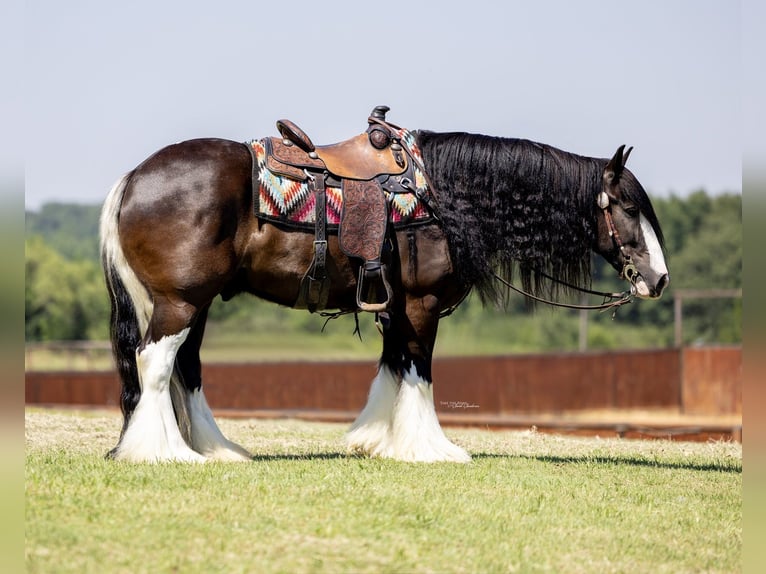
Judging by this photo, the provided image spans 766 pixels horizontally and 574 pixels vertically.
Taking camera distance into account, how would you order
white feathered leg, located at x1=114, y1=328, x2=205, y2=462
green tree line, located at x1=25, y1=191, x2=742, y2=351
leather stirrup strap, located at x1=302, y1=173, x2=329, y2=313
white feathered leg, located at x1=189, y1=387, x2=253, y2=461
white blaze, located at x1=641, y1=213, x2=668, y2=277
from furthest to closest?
green tree line, located at x1=25, y1=191, x2=742, y2=351
white blaze, located at x1=641, y1=213, x2=668, y2=277
leather stirrup strap, located at x1=302, y1=173, x2=329, y2=313
white feathered leg, located at x1=189, y1=387, x2=253, y2=461
white feathered leg, located at x1=114, y1=328, x2=205, y2=462

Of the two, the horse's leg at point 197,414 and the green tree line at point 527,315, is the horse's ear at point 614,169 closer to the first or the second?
the horse's leg at point 197,414

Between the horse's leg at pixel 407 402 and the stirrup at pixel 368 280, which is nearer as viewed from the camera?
the stirrup at pixel 368 280

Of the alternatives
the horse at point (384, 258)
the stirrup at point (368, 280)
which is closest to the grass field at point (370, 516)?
the horse at point (384, 258)

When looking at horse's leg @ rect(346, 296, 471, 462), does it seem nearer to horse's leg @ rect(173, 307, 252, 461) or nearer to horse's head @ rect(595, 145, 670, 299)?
horse's leg @ rect(173, 307, 252, 461)

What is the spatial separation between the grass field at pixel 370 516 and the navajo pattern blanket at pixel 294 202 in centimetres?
168

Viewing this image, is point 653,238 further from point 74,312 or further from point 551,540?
point 74,312

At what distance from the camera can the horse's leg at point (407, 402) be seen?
23.7 ft

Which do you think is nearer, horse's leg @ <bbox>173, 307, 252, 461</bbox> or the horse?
the horse

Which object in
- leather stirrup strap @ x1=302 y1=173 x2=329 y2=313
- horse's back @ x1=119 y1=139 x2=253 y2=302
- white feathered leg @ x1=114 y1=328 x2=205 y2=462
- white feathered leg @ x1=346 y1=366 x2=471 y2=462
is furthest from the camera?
white feathered leg @ x1=346 y1=366 x2=471 y2=462

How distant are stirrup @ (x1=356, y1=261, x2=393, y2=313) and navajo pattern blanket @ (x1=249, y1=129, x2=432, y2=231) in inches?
14.3

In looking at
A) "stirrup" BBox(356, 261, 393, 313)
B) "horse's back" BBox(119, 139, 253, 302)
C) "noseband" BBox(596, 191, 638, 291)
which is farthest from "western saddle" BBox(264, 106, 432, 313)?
"noseband" BBox(596, 191, 638, 291)

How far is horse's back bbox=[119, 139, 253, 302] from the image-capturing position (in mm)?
6645

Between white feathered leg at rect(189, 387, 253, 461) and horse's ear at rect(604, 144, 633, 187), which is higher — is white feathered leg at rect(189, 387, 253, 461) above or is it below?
below

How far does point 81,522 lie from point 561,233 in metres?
4.31
